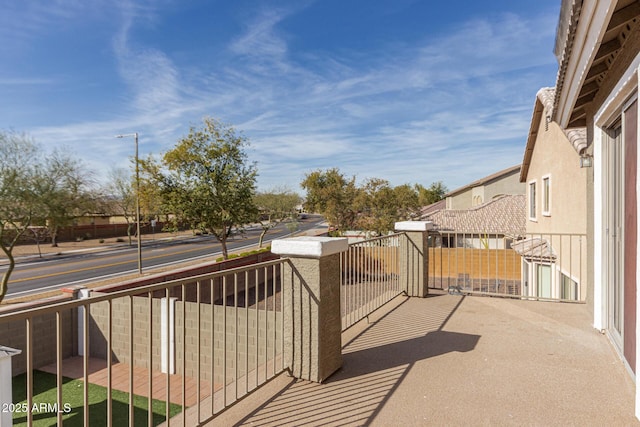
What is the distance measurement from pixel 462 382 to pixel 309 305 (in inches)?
57.5

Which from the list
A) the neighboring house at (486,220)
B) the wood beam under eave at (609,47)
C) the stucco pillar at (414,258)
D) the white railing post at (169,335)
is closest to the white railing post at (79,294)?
the white railing post at (169,335)

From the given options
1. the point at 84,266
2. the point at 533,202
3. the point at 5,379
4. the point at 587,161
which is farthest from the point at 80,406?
the point at 84,266

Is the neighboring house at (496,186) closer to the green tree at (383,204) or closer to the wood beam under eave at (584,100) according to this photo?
the green tree at (383,204)

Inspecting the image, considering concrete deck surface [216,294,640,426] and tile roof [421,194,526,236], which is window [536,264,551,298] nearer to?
concrete deck surface [216,294,640,426]

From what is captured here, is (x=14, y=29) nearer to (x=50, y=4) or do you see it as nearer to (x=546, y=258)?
(x=50, y=4)

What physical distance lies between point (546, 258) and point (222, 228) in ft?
42.7

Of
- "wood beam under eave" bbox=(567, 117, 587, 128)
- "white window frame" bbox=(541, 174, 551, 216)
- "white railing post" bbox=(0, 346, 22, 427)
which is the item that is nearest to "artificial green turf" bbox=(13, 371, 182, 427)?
"white railing post" bbox=(0, 346, 22, 427)

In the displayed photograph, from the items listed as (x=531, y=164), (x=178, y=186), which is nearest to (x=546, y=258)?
(x=531, y=164)

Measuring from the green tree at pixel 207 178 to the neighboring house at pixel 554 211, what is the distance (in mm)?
11538

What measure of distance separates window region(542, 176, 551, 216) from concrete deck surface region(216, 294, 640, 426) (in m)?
7.49

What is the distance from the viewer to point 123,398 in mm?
8039

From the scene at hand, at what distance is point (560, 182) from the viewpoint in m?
10.0

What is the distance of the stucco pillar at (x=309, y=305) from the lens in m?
3.09

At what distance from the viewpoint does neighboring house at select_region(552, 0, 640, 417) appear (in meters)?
2.82
